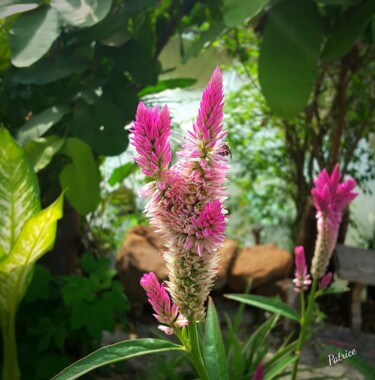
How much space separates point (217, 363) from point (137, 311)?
60.0 inches

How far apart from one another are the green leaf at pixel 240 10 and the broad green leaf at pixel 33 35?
10.9 inches

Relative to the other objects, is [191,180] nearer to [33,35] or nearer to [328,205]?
[328,205]

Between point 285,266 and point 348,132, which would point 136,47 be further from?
point 348,132

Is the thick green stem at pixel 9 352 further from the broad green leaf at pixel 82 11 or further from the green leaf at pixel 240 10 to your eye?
the green leaf at pixel 240 10

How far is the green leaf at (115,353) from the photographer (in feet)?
1.80

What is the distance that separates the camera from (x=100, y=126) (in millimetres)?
1148

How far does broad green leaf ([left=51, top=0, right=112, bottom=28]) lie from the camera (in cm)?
84

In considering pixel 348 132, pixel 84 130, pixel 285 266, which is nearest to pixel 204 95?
pixel 84 130

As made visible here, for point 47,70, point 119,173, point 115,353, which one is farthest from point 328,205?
point 119,173

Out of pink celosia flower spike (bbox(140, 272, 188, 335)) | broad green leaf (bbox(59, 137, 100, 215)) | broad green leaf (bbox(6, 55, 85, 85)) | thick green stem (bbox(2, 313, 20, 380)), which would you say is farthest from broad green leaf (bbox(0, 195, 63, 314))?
broad green leaf (bbox(6, 55, 85, 85))

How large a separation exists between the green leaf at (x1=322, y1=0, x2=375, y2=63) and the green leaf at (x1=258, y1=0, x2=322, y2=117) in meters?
0.08

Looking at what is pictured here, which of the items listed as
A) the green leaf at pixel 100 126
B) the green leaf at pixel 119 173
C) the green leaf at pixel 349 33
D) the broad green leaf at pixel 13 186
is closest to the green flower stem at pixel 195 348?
the broad green leaf at pixel 13 186

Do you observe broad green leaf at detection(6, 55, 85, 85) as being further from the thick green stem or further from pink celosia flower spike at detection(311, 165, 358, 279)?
pink celosia flower spike at detection(311, 165, 358, 279)

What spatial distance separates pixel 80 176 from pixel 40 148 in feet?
0.31
